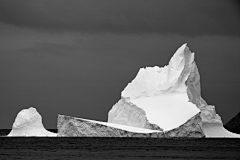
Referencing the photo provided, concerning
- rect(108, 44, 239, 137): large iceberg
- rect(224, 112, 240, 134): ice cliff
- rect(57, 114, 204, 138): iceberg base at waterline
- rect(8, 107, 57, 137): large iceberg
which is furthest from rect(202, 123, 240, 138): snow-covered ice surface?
rect(224, 112, 240, 134): ice cliff

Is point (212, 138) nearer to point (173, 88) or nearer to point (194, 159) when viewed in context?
point (173, 88)

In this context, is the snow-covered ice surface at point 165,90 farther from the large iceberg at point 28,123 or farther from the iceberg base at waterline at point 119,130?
the large iceberg at point 28,123

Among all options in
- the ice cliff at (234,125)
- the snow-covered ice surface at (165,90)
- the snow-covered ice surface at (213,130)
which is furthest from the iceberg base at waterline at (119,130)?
the ice cliff at (234,125)

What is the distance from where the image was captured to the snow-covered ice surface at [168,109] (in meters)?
47.1

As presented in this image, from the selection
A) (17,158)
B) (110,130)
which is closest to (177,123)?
(110,130)

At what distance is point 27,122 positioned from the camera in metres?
53.7

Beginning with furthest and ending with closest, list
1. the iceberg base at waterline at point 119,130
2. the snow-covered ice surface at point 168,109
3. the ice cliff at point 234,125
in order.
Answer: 1. the ice cliff at point 234,125
2. the snow-covered ice surface at point 168,109
3. the iceberg base at waterline at point 119,130

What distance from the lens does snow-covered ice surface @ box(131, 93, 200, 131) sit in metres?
47.1

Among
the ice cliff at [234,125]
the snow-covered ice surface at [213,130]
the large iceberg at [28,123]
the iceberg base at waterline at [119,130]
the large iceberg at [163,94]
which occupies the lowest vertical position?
the ice cliff at [234,125]

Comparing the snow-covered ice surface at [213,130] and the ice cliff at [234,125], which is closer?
the snow-covered ice surface at [213,130]

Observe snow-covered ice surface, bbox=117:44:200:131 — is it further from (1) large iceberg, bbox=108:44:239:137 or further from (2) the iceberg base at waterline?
(2) the iceberg base at waterline

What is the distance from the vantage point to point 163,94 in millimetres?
51531

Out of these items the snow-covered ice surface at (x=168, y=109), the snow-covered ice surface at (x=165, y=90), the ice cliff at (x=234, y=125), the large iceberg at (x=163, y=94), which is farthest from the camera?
the ice cliff at (x=234, y=125)

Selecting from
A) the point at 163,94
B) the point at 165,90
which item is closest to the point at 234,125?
the point at 163,94
